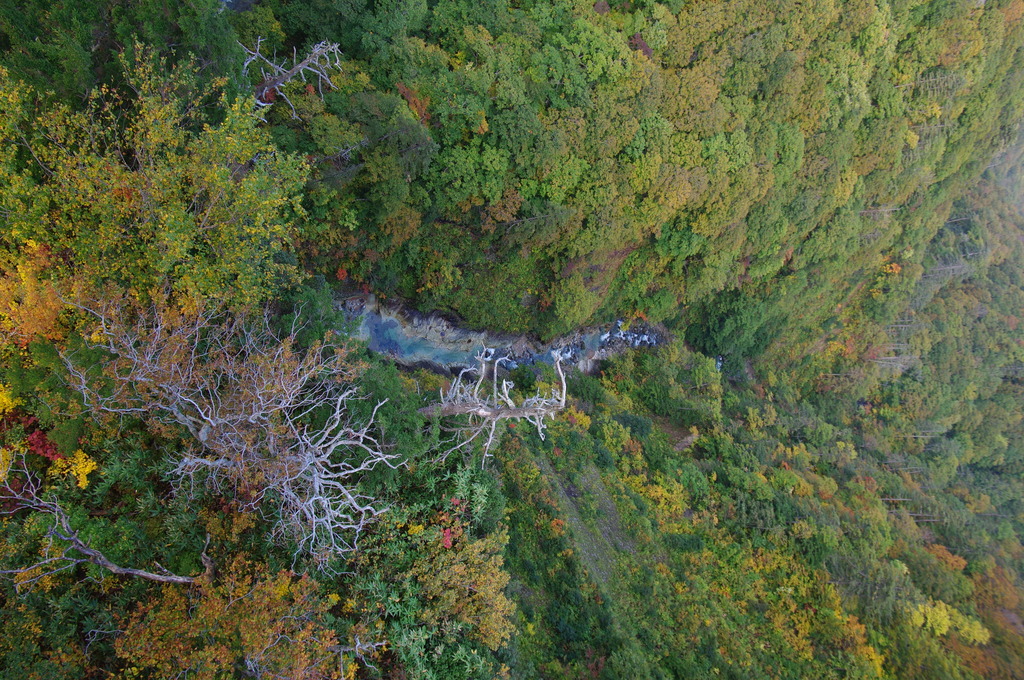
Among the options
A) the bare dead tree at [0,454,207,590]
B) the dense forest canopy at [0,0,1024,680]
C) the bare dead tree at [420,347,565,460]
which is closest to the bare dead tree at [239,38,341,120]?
the dense forest canopy at [0,0,1024,680]

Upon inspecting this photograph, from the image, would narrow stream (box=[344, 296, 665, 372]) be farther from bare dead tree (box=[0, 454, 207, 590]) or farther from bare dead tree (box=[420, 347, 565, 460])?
bare dead tree (box=[0, 454, 207, 590])

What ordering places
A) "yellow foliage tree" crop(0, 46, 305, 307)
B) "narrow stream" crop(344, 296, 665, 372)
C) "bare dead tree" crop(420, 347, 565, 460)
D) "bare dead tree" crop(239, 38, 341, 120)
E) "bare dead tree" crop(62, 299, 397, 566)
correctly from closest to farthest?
"yellow foliage tree" crop(0, 46, 305, 307) → "bare dead tree" crop(62, 299, 397, 566) → "bare dead tree" crop(420, 347, 565, 460) → "bare dead tree" crop(239, 38, 341, 120) → "narrow stream" crop(344, 296, 665, 372)

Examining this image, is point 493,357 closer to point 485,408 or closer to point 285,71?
point 485,408

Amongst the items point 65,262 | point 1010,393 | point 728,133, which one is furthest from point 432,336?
point 1010,393

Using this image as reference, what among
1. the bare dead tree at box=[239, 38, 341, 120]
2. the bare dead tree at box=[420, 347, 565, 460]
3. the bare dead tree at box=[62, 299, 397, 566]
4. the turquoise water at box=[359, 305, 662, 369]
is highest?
the bare dead tree at box=[239, 38, 341, 120]

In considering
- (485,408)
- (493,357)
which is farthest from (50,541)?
(493,357)

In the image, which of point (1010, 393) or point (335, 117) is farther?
point (1010, 393)

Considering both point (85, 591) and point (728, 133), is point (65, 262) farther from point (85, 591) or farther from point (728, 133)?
point (728, 133)
